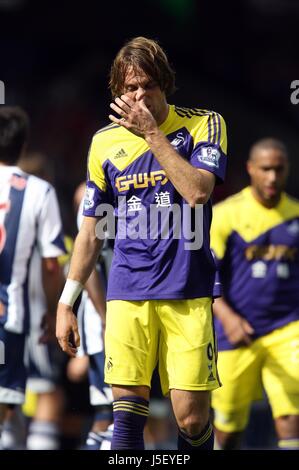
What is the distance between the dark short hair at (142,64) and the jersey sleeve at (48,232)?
1518 mm

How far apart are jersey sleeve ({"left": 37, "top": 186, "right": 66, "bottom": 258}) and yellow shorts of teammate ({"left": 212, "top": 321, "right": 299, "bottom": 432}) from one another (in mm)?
1652

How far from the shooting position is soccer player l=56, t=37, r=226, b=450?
600cm

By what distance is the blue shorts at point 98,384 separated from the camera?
7.72 metres

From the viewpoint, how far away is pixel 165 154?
577cm

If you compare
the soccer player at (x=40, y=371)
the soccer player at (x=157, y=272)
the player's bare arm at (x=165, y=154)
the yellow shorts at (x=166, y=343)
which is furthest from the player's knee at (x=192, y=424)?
the soccer player at (x=40, y=371)

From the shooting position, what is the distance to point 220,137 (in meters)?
6.10

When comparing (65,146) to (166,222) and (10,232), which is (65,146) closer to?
(10,232)

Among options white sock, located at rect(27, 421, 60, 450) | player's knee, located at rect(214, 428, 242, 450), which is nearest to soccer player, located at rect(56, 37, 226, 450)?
player's knee, located at rect(214, 428, 242, 450)

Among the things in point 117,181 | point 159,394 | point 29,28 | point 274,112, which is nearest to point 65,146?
point 29,28

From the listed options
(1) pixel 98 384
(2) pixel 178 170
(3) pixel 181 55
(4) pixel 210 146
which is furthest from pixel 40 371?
(3) pixel 181 55

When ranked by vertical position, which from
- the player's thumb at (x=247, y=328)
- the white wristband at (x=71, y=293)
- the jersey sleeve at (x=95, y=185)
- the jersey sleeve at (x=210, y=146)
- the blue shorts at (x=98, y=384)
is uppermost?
the jersey sleeve at (x=210, y=146)

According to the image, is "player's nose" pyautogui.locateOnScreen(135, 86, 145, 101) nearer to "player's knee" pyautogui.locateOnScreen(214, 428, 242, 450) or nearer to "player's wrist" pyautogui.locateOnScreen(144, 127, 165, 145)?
"player's wrist" pyautogui.locateOnScreen(144, 127, 165, 145)

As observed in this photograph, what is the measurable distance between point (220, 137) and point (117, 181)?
1.95ft

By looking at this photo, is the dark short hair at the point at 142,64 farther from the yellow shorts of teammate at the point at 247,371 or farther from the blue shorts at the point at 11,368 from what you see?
the yellow shorts of teammate at the point at 247,371
